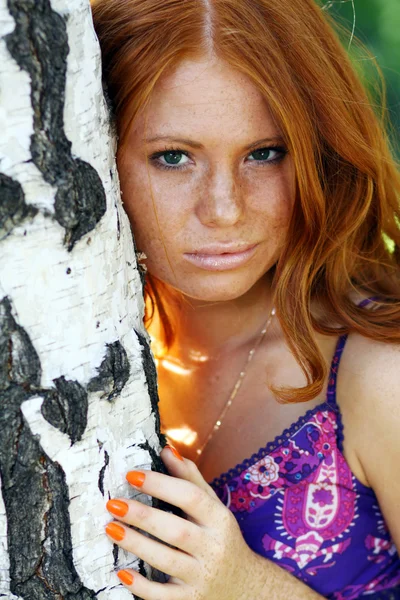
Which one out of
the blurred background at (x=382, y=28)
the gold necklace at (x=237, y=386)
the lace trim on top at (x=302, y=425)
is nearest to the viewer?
the lace trim on top at (x=302, y=425)

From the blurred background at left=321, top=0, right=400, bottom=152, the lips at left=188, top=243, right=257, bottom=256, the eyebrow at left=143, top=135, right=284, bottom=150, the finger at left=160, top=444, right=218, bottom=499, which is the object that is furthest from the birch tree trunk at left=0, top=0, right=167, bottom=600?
the blurred background at left=321, top=0, right=400, bottom=152

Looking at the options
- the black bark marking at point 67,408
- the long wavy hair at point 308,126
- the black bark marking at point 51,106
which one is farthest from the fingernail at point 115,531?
the long wavy hair at point 308,126

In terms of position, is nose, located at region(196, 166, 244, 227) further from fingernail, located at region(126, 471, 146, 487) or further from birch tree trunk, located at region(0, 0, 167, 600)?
fingernail, located at region(126, 471, 146, 487)

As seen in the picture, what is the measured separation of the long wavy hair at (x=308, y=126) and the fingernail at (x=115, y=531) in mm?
619

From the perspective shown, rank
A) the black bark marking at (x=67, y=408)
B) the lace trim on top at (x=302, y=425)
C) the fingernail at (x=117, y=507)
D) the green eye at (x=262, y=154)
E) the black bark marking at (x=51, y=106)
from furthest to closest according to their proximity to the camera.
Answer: the lace trim on top at (x=302, y=425) → the green eye at (x=262, y=154) → the fingernail at (x=117, y=507) → the black bark marking at (x=67, y=408) → the black bark marking at (x=51, y=106)

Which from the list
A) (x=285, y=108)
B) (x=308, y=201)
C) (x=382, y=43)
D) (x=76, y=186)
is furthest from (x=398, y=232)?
(x=382, y=43)

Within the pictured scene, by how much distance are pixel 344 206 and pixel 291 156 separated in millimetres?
257

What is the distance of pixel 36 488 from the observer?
1.14 m

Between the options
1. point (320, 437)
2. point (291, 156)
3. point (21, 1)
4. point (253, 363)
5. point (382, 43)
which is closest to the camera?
point (21, 1)

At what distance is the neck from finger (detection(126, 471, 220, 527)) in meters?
0.74

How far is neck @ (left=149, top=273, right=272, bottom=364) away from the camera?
2.06 meters

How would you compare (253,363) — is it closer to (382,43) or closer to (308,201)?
(308,201)

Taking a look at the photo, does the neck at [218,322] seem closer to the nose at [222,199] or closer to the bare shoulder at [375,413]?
the bare shoulder at [375,413]

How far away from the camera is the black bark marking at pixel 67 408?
1.11 m
